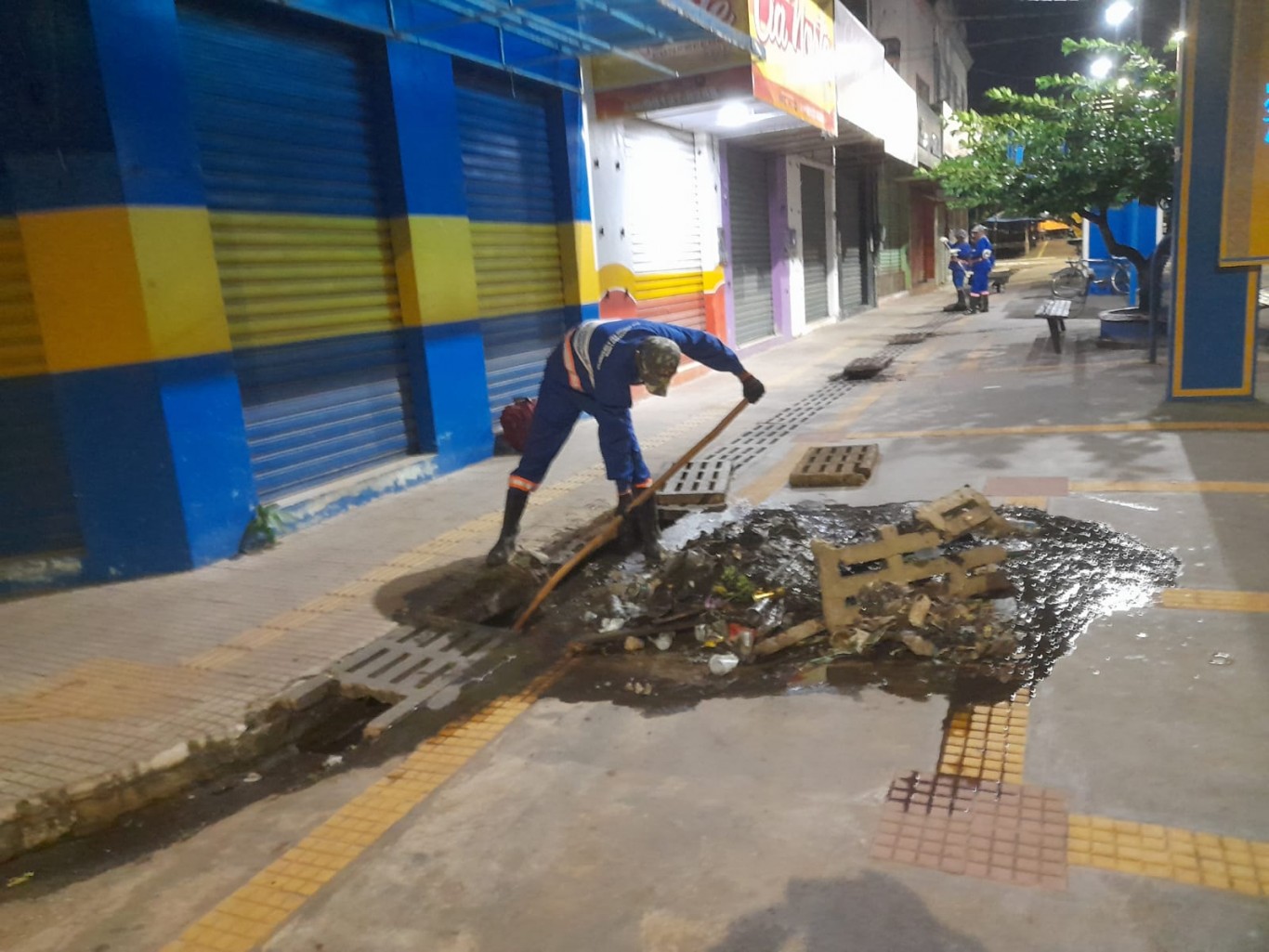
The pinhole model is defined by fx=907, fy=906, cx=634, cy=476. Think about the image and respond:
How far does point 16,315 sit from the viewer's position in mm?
5332

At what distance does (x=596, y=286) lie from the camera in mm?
10195

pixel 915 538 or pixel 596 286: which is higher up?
pixel 596 286

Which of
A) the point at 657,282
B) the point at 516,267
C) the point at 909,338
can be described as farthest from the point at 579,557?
the point at 909,338

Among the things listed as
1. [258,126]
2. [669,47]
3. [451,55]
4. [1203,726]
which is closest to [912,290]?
[669,47]

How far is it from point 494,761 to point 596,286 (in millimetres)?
7485

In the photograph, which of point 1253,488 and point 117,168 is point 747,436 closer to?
point 1253,488

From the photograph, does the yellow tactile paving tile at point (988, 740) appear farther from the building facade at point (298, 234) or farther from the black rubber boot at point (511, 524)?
the building facade at point (298, 234)

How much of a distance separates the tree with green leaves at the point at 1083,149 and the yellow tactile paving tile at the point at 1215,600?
859 centimetres

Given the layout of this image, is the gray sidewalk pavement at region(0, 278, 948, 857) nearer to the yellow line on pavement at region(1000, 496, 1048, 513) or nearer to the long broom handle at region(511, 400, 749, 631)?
the long broom handle at region(511, 400, 749, 631)

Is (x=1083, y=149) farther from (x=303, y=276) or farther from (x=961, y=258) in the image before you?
(x=303, y=276)

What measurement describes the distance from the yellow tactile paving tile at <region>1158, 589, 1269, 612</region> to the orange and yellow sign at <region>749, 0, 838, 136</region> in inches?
300

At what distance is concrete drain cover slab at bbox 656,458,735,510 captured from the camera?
656cm

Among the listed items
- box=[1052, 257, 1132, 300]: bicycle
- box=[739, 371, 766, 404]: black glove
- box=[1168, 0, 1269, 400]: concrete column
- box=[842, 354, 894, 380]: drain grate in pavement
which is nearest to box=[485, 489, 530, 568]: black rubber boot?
box=[739, 371, 766, 404]: black glove

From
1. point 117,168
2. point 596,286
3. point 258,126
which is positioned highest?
point 258,126
